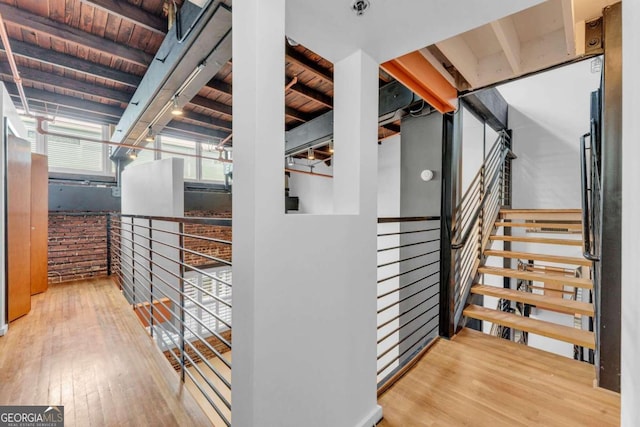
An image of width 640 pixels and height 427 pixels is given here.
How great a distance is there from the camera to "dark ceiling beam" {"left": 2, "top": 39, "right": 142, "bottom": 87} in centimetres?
270

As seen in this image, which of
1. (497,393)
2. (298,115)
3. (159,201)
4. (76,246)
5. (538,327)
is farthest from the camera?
(76,246)

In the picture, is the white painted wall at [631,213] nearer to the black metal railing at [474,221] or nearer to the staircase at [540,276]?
the staircase at [540,276]

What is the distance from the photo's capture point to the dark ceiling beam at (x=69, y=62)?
2697 millimetres

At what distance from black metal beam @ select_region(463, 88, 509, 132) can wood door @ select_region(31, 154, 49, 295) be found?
525 centimetres

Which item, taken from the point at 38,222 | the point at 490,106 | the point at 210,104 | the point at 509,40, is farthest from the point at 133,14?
the point at 490,106

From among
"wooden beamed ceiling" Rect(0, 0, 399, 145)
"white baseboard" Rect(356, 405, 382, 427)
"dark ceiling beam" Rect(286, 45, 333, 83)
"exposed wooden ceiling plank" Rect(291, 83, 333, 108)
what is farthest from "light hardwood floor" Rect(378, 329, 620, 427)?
"exposed wooden ceiling plank" Rect(291, 83, 333, 108)

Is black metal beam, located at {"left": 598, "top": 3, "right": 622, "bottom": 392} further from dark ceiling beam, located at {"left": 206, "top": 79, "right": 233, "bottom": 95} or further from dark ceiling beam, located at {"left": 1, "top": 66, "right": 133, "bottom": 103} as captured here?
dark ceiling beam, located at {"left": 1, "top": 66, "right": 133, "bottom": 103}

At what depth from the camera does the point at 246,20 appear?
1030 mm

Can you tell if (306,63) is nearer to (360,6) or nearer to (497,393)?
(360,6)

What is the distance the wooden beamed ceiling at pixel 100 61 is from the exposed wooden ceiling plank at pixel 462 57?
1.07 meters

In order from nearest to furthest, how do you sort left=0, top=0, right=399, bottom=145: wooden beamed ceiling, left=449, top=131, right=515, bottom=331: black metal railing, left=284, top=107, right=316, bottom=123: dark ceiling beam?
1. left=0, top=0, right=399, bottom=145: wooden beamed ceiling
2. left=449, top=131, right=515, bottom=331: black metal railing
3. left=284, top=107, right=316, bottom=123: dark ceiling beam

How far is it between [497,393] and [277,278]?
177cm

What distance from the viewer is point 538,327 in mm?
2271

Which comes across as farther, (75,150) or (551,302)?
(75,150)
